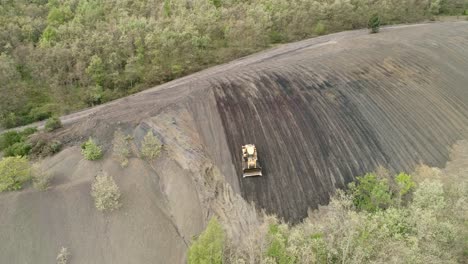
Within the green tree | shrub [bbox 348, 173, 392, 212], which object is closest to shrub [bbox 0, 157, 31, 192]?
the green tree

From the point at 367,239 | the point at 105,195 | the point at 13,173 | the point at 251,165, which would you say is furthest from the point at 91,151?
the point at 367,239

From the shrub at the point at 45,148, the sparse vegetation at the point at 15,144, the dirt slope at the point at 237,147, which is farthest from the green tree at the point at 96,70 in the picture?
the shrub at the point at 45,148

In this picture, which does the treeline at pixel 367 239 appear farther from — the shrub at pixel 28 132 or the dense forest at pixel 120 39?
the dense forest at pixel 120 39

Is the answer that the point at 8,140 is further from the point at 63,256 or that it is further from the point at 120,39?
the point at 120,39

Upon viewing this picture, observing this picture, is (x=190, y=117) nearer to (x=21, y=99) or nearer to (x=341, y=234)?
(x=341, y=234)

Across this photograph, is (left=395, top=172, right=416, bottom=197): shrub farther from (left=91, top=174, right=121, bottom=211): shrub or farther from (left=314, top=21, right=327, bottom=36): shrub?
(left=314, top=21, right=327, bottom=36): shrub
